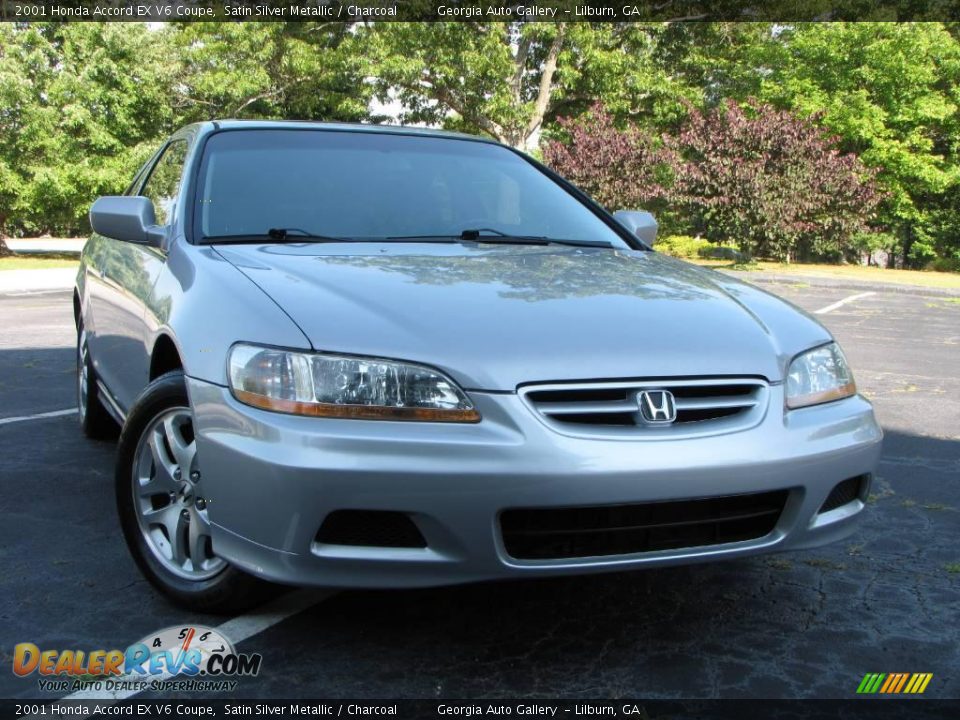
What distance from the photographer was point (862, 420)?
3002 mm

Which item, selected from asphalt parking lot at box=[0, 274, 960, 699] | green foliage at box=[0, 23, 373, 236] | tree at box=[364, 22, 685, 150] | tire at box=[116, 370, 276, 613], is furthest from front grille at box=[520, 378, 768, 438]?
tree at box=[364, 22, 685, 150]

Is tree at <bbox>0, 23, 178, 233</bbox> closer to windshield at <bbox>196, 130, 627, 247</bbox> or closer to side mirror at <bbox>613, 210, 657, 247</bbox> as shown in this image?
windshield at <bbox>196, 130, 627, 247</bbox>

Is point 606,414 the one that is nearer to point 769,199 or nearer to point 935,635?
point 935,635

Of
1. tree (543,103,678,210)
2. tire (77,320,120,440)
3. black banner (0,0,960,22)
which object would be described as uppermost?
black banner (0,0,960,22)

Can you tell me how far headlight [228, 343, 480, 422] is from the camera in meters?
2.53

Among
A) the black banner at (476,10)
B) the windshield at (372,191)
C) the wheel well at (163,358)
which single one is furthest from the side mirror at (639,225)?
the black banner at (476,10)

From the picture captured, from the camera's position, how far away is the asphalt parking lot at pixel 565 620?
2.66 m

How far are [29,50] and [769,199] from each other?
52.4ft

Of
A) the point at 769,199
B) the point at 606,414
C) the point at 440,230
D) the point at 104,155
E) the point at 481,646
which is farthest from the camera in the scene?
the point at 104,155

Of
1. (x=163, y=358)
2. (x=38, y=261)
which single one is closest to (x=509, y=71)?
(x=38, y=261)

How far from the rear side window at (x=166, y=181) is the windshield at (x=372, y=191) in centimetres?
24

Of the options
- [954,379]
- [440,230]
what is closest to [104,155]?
[954,379]

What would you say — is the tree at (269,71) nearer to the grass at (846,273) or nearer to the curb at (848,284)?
the grass at (846,273)

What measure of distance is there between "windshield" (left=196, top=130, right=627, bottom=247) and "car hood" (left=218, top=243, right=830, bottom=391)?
28 cm
